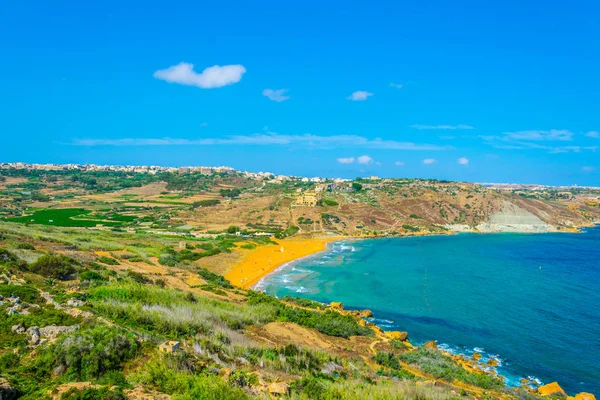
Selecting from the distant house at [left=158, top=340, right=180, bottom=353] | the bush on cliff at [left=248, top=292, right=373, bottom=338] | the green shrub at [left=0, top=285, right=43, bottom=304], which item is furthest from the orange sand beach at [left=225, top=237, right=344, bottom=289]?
the distant house at [left=158, top=340, right=180, bottom=353]

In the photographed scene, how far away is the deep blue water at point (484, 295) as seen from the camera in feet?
69.4

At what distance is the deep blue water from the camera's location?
2114 cm

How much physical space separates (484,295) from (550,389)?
56.2 ft

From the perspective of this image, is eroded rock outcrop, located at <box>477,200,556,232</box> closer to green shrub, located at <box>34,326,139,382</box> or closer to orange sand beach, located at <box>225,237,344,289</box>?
orange sand beach, located at <box>225,237,344,289</box>

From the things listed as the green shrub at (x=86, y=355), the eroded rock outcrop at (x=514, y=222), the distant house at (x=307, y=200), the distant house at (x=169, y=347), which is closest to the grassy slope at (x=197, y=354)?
the green shrub at (x=86, y=355)

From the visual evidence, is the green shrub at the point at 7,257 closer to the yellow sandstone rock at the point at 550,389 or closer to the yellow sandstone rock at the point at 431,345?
the yellow sandstone rock at the point at 431,345

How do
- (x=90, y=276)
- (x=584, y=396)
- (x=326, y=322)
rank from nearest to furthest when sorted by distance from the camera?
(x=584, y=396) < (x=90, y=276) < (x=326, y=322)

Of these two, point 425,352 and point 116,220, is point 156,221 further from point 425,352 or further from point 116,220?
point 425,352

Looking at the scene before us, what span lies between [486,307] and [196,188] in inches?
4542

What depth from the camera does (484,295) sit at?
32969 mm

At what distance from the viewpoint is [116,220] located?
232ft

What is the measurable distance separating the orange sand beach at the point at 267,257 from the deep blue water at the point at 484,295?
1.72m

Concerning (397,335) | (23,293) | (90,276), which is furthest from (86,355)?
(397,335)

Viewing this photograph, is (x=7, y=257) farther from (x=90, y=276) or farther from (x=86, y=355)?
(x=86, y=355)
